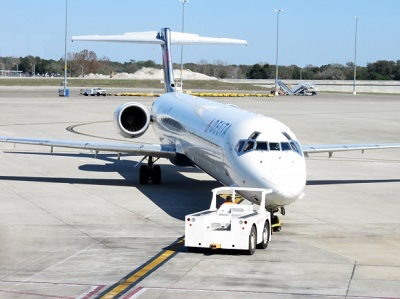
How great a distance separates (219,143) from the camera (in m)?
23.4

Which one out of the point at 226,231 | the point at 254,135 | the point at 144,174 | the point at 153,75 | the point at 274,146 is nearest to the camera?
the point at 226,231

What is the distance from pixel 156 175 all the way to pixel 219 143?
677 centimetres

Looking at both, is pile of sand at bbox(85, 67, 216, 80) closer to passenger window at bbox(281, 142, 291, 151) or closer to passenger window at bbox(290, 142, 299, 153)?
passenger window at bbox(290, 142, 299, 153)

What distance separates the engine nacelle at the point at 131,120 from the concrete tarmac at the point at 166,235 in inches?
67.8

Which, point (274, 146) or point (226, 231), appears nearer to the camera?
point (226, 231)

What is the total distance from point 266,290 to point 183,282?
1562 mm

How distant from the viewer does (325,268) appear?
17281 mm

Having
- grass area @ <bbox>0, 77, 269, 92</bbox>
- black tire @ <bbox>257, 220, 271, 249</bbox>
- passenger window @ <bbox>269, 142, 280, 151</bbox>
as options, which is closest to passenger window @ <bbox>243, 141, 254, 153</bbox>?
passenger window @ <bbox>269, 142, 280, 151</bbox>

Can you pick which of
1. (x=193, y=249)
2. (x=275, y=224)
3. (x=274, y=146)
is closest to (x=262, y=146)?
(x=274, y=146)

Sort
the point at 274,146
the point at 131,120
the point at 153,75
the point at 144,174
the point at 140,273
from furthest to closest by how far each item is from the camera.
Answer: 1. the point at 153,75
2. the point at 131,120
3. the point at 144,174
4. the point at 274,146
5. the point at 140,273

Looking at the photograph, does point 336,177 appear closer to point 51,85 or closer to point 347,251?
point 347,251

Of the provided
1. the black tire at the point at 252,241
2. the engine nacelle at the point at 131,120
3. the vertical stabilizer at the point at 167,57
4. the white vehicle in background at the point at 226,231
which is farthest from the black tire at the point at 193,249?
the vertical stabilizer at the point at 167,57

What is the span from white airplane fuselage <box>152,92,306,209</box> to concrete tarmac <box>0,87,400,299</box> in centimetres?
126

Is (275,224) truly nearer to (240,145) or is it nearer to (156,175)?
(240,145)
